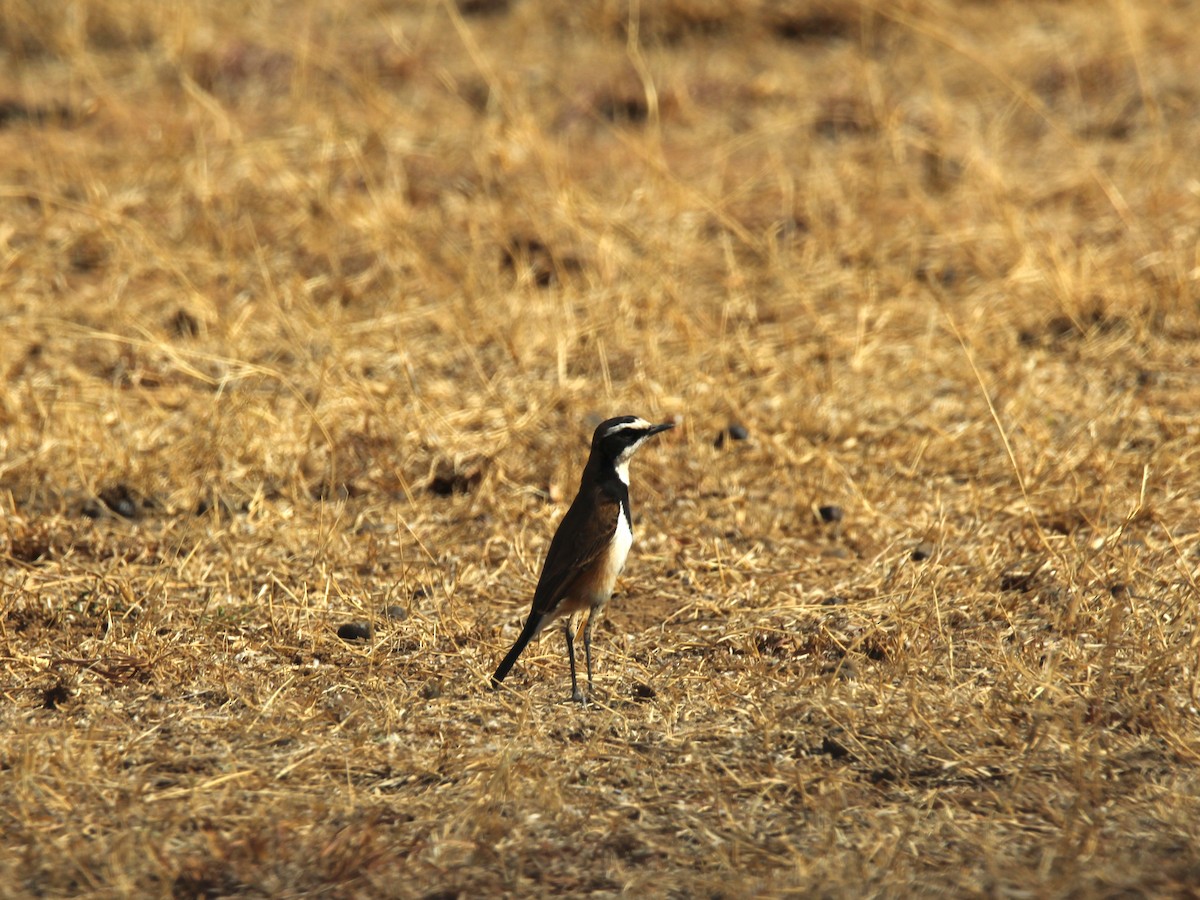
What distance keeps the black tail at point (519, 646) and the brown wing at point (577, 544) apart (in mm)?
38

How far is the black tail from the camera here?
529 centimetres

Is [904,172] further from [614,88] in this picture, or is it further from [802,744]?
[802,744]

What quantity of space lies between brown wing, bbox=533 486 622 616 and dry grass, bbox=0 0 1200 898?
0.35 m

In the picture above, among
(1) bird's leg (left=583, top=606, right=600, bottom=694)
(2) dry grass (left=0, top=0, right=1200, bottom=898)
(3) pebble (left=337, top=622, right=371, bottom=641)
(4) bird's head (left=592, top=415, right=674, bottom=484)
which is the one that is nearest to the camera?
(2) dry grass (left=0, top=0, right=1200, bottom=898)

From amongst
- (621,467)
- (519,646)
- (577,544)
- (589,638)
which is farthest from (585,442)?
(519,646)

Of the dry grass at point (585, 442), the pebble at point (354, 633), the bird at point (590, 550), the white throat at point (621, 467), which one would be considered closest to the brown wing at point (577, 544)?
the bird at point (590, 550)

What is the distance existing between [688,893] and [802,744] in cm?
92

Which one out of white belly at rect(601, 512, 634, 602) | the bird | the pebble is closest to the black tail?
the bird

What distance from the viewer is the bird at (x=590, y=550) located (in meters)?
5.32

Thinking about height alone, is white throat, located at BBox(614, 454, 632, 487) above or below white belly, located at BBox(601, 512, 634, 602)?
above

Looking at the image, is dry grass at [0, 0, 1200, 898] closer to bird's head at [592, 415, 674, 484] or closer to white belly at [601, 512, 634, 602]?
white belly at [601, 512, 634, 602]

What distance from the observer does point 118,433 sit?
24.3 feet

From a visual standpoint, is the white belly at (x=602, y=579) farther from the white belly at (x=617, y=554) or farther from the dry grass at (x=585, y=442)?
the dry grass at (x=585, y=442)

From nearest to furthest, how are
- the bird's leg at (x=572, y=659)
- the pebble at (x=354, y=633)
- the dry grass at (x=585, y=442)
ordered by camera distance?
1. the dry grass at (x=585, y=442)
2. the bird's leg at (x=572, y=659)
3. the pebble at (x=354, y=633)
